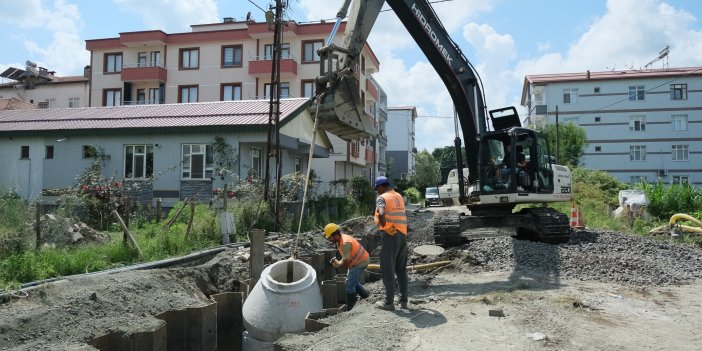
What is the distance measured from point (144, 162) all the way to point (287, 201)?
27.1 feet

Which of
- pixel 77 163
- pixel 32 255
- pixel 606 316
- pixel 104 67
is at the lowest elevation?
pixel 606 316

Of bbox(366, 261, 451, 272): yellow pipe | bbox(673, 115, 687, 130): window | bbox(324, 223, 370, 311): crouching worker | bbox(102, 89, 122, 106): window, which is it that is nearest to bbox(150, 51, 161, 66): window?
bbox(102, 89, 122, 106): window

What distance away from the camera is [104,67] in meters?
40.1

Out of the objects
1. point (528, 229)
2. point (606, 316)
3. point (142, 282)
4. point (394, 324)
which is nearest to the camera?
point (394, 324)

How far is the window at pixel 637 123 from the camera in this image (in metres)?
49.1

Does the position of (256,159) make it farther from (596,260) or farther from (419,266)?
(596,260)

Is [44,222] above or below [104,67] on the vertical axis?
below

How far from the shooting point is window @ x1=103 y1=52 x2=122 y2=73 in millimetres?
39719

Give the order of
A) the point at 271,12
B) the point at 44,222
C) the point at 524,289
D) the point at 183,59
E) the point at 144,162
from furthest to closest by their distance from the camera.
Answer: the point at 183,59 → the point at 144,162 → the point at 271,12 → the point at 44,222 → the point at 524,289

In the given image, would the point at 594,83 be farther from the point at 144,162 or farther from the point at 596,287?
the point at 596,287

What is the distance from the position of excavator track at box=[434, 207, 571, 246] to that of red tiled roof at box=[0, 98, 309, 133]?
9.57 metres

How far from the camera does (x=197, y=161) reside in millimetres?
21062

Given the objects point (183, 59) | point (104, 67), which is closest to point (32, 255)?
point (183, 59)

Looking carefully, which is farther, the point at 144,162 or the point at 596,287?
the point at 144,162
